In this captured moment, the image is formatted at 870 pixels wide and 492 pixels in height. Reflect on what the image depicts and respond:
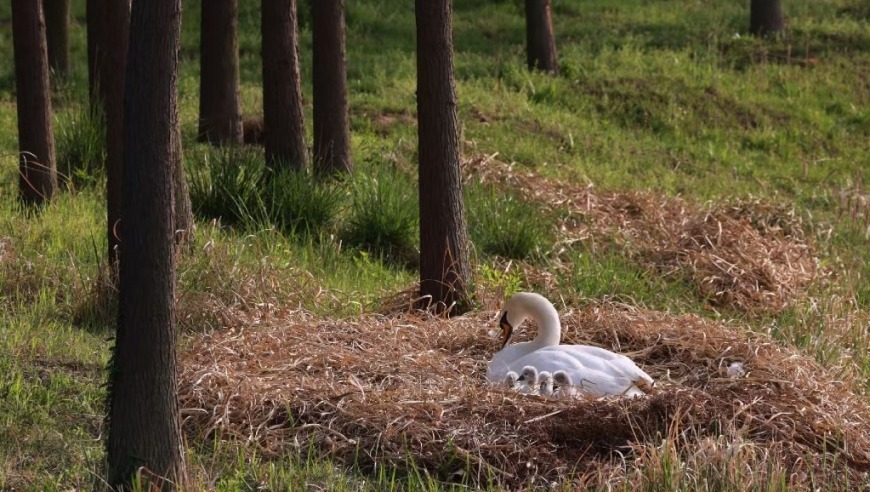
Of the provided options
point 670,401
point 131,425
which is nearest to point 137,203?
point 131,425

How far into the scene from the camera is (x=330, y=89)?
1218cm

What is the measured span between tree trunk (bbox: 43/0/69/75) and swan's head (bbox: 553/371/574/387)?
11648 millimetres

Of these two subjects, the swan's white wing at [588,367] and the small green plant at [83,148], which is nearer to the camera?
the swan's white wing at [588,367]

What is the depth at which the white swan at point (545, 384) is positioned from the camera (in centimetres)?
625

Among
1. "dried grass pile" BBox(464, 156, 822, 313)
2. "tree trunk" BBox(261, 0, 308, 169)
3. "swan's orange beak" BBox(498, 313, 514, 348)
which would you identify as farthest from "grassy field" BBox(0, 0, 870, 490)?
"swan's orange beak" BBox(498, 313, 514, 348)

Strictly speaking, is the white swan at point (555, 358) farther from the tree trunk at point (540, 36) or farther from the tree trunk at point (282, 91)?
the tree trunk at point (540, 36)

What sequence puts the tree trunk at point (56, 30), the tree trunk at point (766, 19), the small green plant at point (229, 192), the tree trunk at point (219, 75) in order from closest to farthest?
the small green plant at point (229, 192) < the tree trunk at point (219, 75) < the tree trunk at point (56, 30) < the tree trunk at point (766, 19)

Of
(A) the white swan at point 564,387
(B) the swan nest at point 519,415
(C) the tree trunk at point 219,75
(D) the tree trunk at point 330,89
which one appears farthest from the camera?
(C) the tree trunk at point 219,75

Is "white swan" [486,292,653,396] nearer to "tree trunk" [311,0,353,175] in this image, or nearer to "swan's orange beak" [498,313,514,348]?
"swan's orange beak" [498,313,514,348]

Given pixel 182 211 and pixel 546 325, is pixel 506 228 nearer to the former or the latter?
pixel 182 211

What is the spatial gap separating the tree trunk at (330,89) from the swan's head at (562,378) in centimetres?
595

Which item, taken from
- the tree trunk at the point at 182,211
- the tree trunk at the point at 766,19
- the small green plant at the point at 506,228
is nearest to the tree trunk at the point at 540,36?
the tree trunk at the point at 766,19

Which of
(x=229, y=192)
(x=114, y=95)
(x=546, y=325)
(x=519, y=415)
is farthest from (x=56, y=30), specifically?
(x=519, y=415)

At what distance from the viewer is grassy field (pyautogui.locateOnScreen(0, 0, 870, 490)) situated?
6.39 meters
